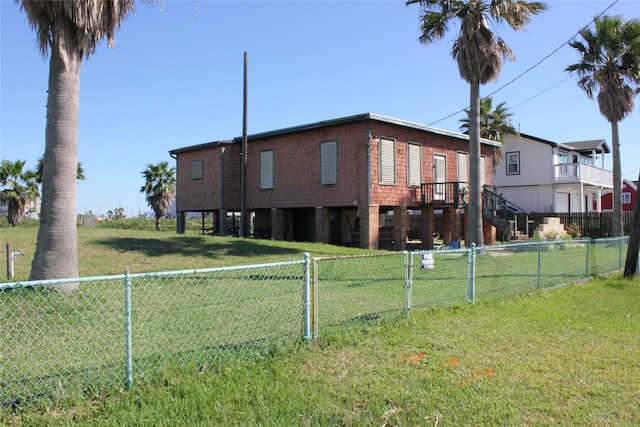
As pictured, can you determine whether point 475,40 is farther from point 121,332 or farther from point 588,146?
point 588,146

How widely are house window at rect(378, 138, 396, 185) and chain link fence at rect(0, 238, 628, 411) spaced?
8.79 metres

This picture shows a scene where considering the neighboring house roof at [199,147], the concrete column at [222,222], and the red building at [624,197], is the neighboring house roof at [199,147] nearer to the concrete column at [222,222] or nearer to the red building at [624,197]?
the concrete column at [222,222]

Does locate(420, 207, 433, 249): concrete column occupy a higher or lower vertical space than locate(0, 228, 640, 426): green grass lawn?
higher

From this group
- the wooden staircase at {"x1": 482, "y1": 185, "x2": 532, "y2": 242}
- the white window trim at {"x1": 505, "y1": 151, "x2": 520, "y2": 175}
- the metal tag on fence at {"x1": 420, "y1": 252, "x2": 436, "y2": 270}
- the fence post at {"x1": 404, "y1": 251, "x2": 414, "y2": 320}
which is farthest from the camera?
the white window trim at {"x1": 505, "y1": 151, "x2": 520, "y2": 175}

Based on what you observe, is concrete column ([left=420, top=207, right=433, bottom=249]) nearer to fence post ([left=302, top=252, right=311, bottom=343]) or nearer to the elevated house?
the elevated house

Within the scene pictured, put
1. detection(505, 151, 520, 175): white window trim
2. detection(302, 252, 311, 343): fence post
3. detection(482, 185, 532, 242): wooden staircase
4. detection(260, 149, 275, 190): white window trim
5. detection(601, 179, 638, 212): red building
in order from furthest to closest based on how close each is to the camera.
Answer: detection(601, 179, 638, 212): red building < detection(505, 151, 520, 175): white window trim < detection(260, 149, 275, 190): white window trim < detection(482, 185, 532, 242): wooden staircase < detection(302, 252, 311, 343): fence post

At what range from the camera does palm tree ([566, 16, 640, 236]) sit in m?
Answer: 21.1

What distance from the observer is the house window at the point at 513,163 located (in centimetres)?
3497

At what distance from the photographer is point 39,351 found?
557 cm

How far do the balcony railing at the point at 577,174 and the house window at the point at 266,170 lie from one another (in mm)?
19233

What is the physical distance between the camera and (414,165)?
74.3 feet

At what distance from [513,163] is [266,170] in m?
19.6

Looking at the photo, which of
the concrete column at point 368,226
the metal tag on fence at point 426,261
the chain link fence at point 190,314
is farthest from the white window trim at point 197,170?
the metal tag on fence at point 426,261

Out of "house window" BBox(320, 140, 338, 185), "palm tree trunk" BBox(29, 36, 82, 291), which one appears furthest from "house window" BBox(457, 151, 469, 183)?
"palm tree trunk" BBox(29, 36, 82, 291)
